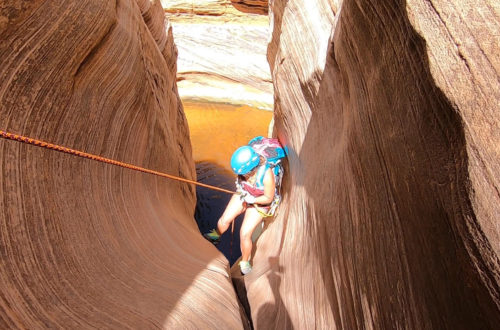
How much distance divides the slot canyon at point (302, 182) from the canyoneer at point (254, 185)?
1.04 ft

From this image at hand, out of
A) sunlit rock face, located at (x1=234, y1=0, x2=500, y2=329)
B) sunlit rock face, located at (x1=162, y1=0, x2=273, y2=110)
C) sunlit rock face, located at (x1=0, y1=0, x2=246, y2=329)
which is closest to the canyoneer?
sunlit rock face, located at (x1=0, y1=0, x2=246, y2=329)

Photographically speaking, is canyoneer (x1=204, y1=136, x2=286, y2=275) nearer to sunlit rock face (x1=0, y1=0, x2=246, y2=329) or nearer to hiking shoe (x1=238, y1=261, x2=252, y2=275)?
hiking shoe (x1=238, y1=261, x2=252, y2=275)

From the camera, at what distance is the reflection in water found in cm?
Answer: 528

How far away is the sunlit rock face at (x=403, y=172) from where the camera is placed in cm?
105

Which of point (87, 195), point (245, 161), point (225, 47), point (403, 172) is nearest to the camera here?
point (403, 172)

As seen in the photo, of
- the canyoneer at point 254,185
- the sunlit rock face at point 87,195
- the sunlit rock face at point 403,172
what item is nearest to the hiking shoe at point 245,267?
the canyoneer at point 254,185

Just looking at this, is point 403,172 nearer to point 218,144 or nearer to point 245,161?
point 245,161

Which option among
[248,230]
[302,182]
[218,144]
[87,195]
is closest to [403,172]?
[302,182]

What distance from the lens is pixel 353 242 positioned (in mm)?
1841

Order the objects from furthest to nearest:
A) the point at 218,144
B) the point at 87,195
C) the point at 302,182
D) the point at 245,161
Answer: the point at 218,144
the point at 245,161
the point at 302,182
the point at 87,195

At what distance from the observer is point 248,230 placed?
12.8ft

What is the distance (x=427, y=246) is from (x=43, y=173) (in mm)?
1883

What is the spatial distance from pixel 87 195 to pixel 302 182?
1837mm

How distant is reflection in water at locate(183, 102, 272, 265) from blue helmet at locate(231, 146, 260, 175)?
5.10 feet
